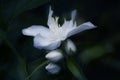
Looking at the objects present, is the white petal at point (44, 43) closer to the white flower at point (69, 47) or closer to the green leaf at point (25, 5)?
the white flower at point (69, 47)

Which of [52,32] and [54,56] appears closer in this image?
[54,56]

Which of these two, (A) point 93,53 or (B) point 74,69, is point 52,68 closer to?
(B) point 74,69

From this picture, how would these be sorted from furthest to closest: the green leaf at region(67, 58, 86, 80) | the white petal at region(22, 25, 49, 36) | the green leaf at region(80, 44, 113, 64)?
the green leaf at region(80, 44, 113, 64)
the white petal at region(22, 25, 49, 36)
the green leaf at region(67, 58, 86, 80)

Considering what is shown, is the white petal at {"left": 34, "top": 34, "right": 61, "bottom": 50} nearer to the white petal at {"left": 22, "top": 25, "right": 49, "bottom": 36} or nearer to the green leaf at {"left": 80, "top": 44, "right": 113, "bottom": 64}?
the white petal at {"left": 22, "top": 25, "right": 49, "bottom": 36}

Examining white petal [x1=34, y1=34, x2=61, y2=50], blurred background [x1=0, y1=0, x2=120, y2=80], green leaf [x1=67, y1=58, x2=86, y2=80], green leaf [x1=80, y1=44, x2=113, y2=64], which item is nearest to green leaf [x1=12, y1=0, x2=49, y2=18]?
blurred background [x1=0, y1=0, x2=120, y2=80]

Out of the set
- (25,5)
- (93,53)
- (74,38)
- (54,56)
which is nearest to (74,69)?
(54,56)

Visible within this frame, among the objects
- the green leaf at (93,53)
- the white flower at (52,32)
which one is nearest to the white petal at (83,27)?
the white flower at (52,32)
